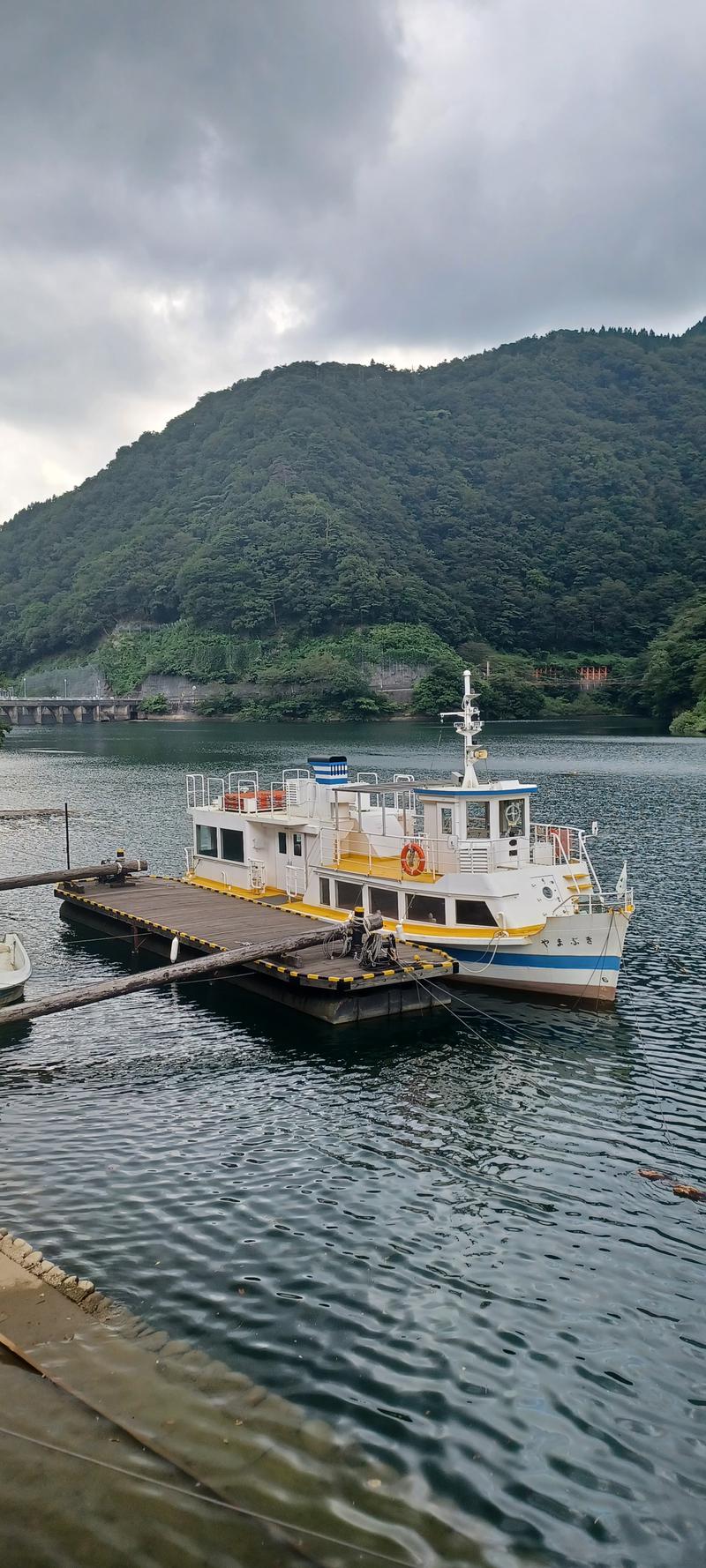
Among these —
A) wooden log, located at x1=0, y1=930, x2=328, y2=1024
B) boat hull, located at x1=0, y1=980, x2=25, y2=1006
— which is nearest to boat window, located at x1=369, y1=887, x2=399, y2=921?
wooden log, located at x1=0, y1=930, x2=328, y2=1024


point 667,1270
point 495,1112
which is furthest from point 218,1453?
point 495,1112

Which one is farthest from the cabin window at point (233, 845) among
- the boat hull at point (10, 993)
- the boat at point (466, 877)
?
the boat hull at point (10, 993)

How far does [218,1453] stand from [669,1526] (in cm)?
437

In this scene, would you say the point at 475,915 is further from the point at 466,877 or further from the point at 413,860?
the point at 413,860

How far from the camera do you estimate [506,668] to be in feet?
604

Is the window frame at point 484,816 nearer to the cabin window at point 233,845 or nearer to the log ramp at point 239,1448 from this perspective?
the cabin window at point 233,845

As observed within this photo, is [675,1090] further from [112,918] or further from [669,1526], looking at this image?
[112,918]

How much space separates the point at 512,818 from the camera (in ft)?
90.4

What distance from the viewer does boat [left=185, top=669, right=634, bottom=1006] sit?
83.8 feet

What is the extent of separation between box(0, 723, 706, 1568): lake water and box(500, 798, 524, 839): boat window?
15.8 feet

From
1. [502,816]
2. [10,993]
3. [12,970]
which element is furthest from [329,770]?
[10,993]

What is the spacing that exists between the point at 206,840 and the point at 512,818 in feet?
45.1

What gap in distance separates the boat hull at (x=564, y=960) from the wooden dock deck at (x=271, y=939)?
1456mm

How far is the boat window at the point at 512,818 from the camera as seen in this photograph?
2731 cm
